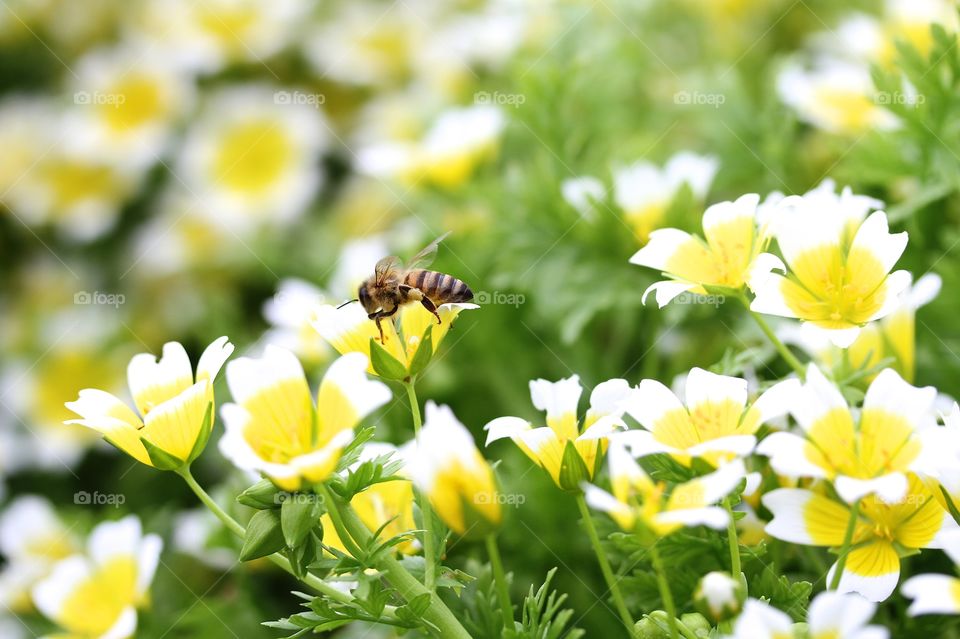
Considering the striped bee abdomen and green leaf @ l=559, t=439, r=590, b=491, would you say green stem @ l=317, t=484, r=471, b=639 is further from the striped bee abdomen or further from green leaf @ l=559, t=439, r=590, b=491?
the striped bee abdomen

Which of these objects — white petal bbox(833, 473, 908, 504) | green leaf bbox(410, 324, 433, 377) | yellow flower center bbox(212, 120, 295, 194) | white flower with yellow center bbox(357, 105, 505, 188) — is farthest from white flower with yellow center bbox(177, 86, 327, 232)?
white petal bbox(833, 473, 908, 504)

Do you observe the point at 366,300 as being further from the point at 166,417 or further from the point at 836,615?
the point at 836,615

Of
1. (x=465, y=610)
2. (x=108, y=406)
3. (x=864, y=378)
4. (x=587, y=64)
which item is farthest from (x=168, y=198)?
(x=864, y=378)

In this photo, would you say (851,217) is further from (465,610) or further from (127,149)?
(127,149)

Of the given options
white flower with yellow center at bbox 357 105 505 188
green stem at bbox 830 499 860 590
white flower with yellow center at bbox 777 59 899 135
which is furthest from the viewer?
white flower with yellow center at bbox 357 105 505 188

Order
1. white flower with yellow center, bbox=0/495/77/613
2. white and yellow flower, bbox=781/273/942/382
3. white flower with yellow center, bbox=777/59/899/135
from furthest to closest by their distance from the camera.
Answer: white flower with yellow center, bbox=777/59/899/135 < white flower with yellow center, bbox=0/495/77/613 < white and yellow flower, bbox=781/273/942/382

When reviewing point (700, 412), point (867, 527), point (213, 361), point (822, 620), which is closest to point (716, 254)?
point (700, 412)
